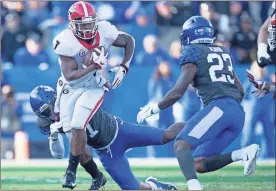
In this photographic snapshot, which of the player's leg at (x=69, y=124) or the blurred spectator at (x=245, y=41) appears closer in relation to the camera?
the player's leg at (x=69, y=124)

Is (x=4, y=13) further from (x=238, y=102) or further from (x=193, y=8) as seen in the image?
(x=238, y=102)

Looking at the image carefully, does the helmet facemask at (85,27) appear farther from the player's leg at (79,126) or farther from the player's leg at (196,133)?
the player's leg at (196,133)

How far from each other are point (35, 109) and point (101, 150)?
2.18 ft

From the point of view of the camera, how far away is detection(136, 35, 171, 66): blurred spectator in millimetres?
11961

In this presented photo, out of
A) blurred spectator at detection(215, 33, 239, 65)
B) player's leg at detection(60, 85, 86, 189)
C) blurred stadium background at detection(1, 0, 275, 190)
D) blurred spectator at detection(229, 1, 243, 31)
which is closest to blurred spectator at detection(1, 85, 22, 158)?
blurred stadium background at detection(1, 0, 275, 190)

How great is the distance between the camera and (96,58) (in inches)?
268

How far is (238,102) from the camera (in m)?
6.65

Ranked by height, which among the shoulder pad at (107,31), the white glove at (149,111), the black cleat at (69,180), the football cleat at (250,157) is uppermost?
the shoulder pad at (107,31)

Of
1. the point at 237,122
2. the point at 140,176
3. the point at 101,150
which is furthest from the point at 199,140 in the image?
the point at 140,176

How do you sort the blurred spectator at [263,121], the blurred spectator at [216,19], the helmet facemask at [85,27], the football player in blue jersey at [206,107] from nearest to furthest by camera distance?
the football player in blue jersey at [206,107] < the helmet facemask at [85,27] < the blurred spectator at [263,121] < the blurred spectator at [216,19]

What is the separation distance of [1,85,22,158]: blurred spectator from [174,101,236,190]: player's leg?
237 inches

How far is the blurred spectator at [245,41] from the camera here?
40.5 feet

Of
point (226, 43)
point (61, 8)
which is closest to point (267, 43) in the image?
point (226, 43)

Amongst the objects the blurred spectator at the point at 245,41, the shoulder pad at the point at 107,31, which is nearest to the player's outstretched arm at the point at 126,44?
the shoulder pad at the point at 107,31
